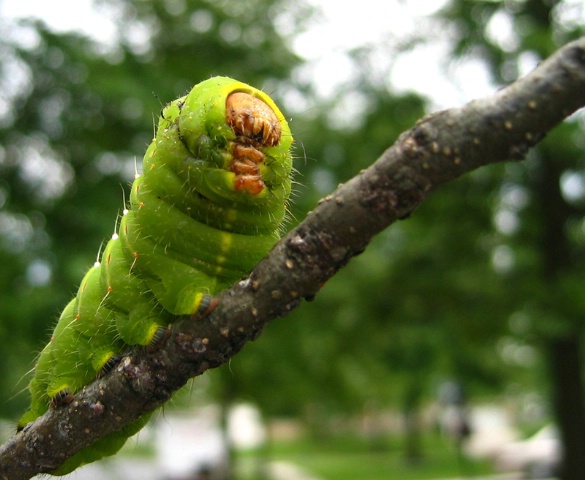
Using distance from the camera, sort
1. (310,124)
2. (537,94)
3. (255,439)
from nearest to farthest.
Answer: (537,94) < (310,124) < (255,439)

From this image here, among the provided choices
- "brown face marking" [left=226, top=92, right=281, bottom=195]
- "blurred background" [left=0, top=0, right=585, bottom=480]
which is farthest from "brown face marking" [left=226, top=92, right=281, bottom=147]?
"blurred background" [left=0, top=0, right=585, bottom=480]

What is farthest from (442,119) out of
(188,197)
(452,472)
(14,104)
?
(452,472)

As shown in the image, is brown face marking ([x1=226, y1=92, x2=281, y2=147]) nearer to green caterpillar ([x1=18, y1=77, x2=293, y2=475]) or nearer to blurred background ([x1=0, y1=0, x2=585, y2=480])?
green caterpillar ([x1=18, y1=77, x2=293, y2=475])

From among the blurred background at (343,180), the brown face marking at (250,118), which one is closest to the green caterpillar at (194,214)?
the brown face marking at (250,118)

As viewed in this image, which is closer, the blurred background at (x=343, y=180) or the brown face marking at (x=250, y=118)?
the brown face marking at (x=250, y=118)

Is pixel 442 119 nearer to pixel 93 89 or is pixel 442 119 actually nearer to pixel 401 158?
pixel 401 158

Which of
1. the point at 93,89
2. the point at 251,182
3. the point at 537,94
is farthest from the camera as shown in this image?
the point at 93,89

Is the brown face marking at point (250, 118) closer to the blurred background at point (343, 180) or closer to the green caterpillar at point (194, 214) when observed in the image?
the green caterpillar at point (194, 214)

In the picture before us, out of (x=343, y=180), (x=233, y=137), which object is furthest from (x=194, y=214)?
(x=343, y=180)
